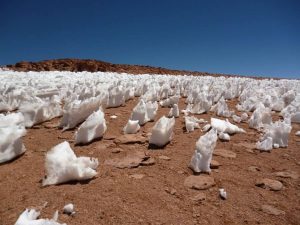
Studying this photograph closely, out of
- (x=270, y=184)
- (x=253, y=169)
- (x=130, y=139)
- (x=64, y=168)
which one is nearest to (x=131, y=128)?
(x=130, y=139)

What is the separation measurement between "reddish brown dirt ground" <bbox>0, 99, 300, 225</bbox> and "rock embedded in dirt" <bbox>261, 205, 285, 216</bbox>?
4cm

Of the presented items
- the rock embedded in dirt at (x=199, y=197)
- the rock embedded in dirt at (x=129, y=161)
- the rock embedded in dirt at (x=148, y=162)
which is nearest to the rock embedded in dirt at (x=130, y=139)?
the rock embedded in dirt at (x=129, y=161)

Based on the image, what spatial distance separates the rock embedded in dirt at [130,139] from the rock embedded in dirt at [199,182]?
1111mm

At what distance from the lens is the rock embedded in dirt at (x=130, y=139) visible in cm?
433

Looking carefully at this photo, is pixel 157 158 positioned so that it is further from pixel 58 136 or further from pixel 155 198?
pixel 58 136

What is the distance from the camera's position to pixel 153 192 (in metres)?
3.07

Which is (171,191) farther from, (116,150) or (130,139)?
(130,139)

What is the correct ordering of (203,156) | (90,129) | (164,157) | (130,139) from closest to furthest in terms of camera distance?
(203,156) < (164,157) < (90,129) < (130,139)

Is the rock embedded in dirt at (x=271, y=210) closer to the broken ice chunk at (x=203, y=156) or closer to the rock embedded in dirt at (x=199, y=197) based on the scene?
the rock embedded in dirt at (x=199, y=197)

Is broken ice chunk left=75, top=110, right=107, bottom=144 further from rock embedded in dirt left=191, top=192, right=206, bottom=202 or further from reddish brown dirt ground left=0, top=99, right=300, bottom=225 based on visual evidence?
rock embedded in dirt left=191, top=192, right=206, bottom=202

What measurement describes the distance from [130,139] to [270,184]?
1.82 metres

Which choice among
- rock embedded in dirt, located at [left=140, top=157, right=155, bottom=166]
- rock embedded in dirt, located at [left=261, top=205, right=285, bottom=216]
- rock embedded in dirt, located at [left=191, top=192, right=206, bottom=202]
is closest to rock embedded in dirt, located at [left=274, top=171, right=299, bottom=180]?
rock embedded in dirt, located at [left=261, top=205, right=285, bottom=216]

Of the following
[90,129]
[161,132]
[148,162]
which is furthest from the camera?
[90,129]

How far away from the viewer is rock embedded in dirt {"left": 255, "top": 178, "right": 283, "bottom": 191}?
3.30m
